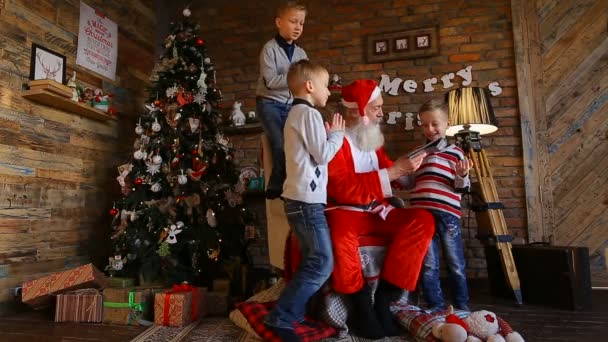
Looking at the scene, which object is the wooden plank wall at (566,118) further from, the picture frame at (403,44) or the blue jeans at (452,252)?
the blue jeans at (452,252)

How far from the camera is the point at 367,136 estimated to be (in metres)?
2.05

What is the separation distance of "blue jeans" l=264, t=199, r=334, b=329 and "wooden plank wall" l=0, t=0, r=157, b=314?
2013mm

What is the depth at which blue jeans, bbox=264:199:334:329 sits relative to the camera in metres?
1.69

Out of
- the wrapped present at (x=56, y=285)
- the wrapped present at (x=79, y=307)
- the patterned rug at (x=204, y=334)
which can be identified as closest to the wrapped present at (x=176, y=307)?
the patterned rug at (x=204, y=334)

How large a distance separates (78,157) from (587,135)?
13.6 feet

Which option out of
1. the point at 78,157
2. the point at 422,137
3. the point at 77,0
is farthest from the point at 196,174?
the point at 422,137

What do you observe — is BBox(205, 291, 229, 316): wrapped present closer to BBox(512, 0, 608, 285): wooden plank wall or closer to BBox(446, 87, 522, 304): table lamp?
BBox(446, 87, 522, 304): table lamp

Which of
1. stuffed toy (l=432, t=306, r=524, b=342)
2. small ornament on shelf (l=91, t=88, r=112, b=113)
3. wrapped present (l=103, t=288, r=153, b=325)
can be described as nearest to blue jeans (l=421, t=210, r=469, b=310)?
stuffed toy (l=432, t=306, r=524, b=342)

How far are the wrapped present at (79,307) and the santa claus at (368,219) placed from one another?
1468mm

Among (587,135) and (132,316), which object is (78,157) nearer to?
(132,316)

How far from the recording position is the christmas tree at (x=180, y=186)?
2912 mm

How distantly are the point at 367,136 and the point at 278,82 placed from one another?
55cm

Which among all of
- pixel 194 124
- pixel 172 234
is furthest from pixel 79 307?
pixel 194 124

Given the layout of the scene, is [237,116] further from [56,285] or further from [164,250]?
[56,285]
